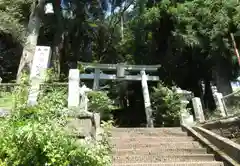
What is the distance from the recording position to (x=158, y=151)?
4.95 m

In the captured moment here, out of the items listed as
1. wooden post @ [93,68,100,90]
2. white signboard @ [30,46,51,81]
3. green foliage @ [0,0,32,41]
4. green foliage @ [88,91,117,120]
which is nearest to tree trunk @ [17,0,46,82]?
green foliage @ [0,0,32,41]

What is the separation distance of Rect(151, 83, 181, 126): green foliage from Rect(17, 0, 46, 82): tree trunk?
205 inches

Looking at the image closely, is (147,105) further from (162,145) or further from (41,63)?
(41,63)

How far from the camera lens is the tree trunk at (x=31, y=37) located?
9320 mm

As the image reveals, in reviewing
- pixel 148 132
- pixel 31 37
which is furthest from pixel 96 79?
pixel 148 132

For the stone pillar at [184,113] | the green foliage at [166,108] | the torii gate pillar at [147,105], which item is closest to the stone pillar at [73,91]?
the stone pillar at [184,113]

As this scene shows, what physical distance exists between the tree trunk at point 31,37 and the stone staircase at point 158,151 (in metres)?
5.07

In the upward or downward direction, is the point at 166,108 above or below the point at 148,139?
above

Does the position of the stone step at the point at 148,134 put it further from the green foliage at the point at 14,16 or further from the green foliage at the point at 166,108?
the green foliage at the point at 14,16

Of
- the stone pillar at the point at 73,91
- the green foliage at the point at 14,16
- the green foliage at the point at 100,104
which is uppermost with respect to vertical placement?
the green foliage at the point at 14,16

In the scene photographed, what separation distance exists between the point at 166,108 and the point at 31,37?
6.17m

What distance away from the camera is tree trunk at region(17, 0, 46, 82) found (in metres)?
9.32

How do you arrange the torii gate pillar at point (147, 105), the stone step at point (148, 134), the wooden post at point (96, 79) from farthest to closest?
the wooden post at point (96, 79), the torii gate pillar at point (147, 105), the stone step at point (148, 134)

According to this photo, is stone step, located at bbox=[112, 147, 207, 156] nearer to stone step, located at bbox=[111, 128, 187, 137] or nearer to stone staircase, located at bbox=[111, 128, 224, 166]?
stone staircase, located at bbox=[111, 128, 224, 166]
